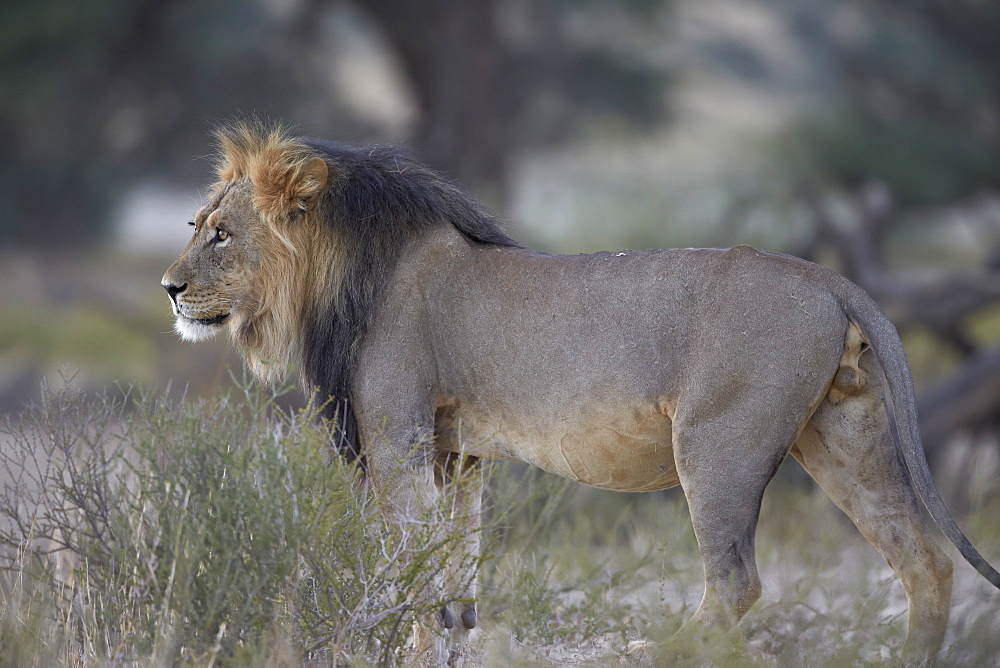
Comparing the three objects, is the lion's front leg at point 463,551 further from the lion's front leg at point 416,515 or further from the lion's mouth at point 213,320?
the lion's mouth at point 213,320

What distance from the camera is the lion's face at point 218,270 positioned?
12.5 feet

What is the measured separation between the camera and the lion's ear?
12.3 ft

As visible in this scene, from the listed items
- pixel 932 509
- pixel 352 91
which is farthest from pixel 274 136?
pixel 352 91

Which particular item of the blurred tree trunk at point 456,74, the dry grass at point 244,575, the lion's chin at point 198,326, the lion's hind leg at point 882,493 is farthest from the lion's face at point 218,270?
the blurred tree trunk at point 456,74

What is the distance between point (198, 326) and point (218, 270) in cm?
21

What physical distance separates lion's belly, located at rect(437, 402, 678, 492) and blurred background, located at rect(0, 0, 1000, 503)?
398 centimetres

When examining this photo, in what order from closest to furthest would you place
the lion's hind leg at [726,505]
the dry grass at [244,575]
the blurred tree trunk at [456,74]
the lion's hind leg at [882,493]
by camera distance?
the dry grass at [244,575]
the lion's hind leg at [726,505]
the lion's hind leg at [882,493]
the blurred tree trunk at [456,74]

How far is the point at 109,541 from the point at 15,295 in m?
13.1

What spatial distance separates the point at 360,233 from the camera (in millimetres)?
3770

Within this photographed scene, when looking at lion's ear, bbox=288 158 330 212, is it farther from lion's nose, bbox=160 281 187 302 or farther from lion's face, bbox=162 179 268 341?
lion's nose, bbox=160 281 187 302

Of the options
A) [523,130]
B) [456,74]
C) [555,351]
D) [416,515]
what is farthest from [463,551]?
[523,130]

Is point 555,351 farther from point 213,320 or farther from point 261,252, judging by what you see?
point 213,320

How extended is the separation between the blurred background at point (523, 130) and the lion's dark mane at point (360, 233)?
153 inches

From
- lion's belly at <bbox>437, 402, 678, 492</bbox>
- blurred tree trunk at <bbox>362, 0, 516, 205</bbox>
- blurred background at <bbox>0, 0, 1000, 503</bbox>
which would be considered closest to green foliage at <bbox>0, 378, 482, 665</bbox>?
lion's belly at <bbox>437, 402, 678, 492</bbox>
